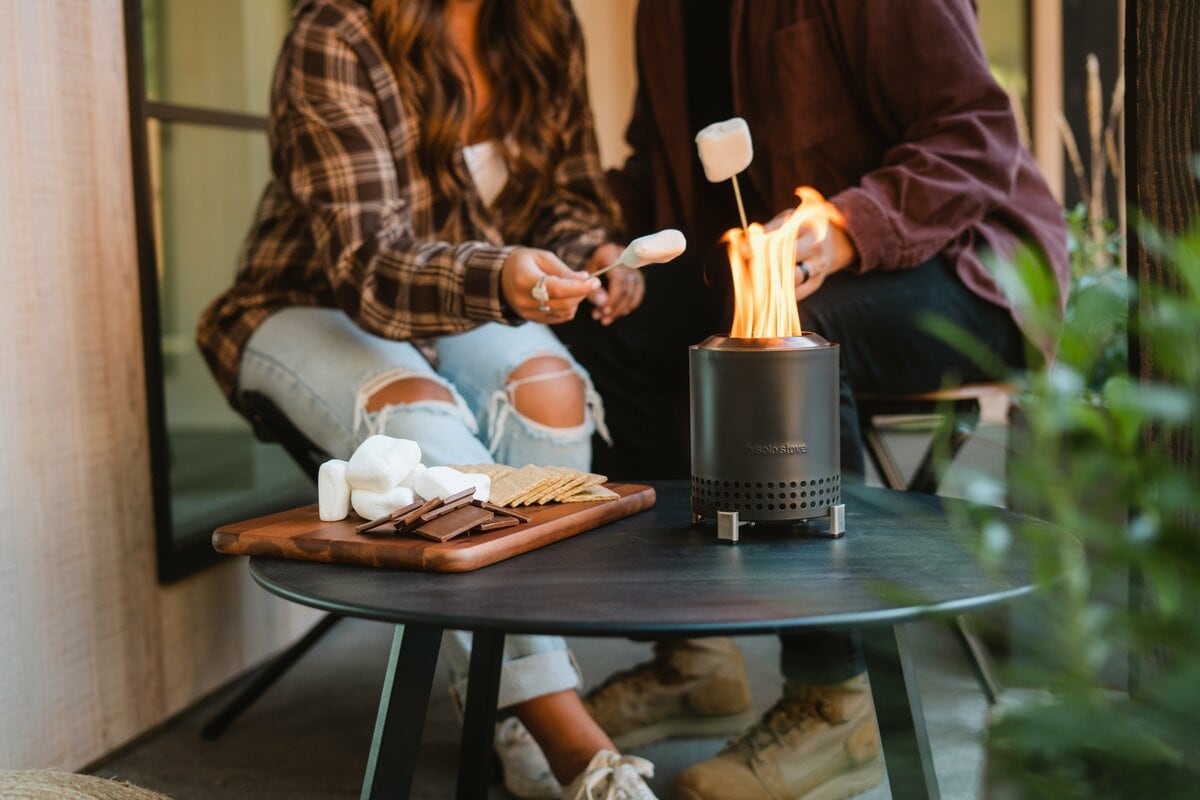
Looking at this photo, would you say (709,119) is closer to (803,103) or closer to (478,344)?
(803,103)

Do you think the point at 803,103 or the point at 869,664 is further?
the point at 803,103

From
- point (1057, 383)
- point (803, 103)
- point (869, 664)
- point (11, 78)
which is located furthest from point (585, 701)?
point (1057, 383)

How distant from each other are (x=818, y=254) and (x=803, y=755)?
0.67m

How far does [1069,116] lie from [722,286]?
556 centimetres

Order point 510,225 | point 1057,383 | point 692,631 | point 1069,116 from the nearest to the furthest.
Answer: point 1057,383 < point 692,631 < point 510,225 < point 1069,116

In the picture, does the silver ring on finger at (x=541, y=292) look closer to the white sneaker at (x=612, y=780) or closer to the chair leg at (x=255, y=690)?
the white sneaker at (x=612, y=780)

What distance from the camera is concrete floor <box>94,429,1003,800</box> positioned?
1692mm

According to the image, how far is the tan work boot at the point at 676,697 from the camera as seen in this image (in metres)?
1.83

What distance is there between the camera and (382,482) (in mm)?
1109

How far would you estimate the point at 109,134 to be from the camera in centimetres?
176

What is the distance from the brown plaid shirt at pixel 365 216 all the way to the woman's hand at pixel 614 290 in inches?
1.8

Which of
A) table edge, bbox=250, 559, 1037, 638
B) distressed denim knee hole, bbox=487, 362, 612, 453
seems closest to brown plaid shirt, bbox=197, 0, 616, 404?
distressed denim knee hole, bbox=487, 362, 612, 453

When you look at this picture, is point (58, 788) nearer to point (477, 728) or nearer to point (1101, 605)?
point (477, 728)

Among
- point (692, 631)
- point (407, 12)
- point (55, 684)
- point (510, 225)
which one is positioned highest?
point (407, 12)
